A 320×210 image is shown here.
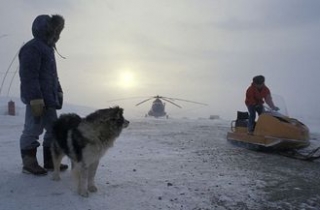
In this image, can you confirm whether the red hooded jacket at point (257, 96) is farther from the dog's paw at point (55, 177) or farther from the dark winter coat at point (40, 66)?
the dog's paw at point (55, 177)

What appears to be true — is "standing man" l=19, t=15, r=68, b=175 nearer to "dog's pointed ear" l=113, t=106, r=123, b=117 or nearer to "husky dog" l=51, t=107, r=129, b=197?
"husky dog" l=51, t=107, r=129, b=197

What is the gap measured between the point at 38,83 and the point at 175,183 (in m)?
2.56

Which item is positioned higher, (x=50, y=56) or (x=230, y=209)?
(x=50, y=56)

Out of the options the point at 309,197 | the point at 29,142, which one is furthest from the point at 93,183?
the point at 309,197

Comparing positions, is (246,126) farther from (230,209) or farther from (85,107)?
(85,107)

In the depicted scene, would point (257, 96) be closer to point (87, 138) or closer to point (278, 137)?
point (278, 137)

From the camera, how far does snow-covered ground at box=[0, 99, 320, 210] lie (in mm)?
5805

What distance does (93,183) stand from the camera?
20.4 feet

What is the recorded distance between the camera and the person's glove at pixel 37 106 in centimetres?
632

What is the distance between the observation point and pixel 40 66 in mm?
6559

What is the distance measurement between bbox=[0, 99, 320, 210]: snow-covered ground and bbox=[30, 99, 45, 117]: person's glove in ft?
3.33

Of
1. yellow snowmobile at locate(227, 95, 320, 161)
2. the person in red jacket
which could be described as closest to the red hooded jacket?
the person in red jacket

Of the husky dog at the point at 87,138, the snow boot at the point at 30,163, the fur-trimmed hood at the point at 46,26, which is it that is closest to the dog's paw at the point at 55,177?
the snow boot at the point at 30,163

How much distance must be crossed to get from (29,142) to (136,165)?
2.18 m
